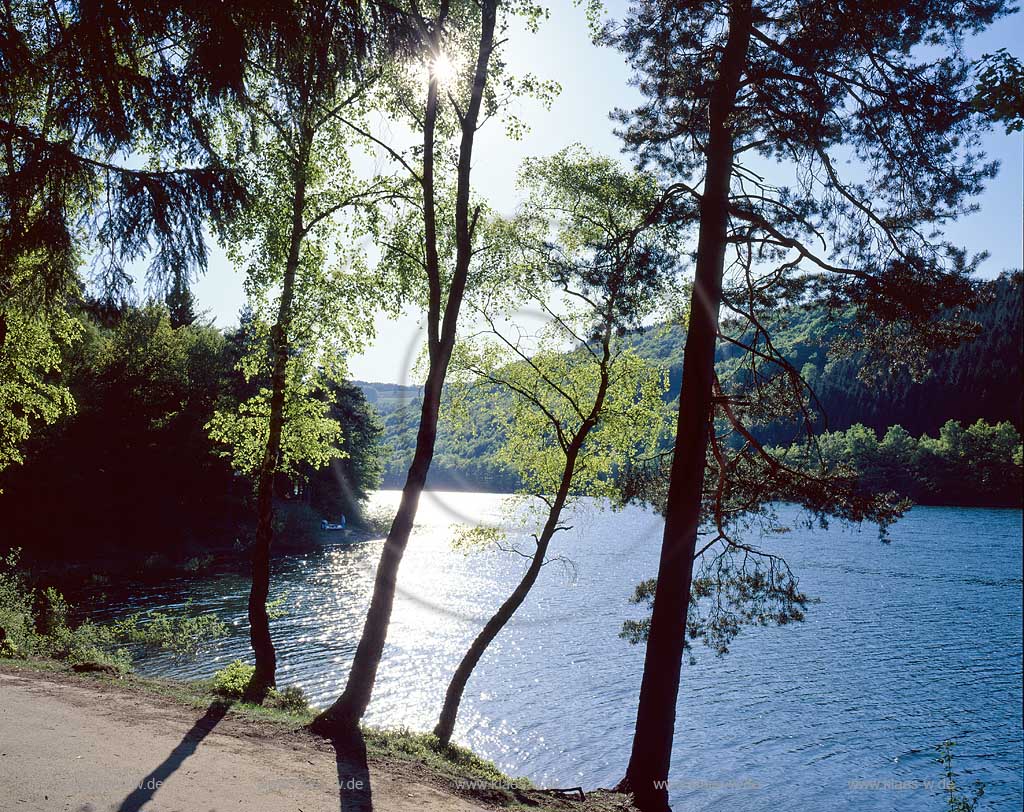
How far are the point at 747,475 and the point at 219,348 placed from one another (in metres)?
45.9

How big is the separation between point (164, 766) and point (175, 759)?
29 centimetres

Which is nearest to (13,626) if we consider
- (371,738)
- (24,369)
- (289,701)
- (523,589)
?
(24,369)

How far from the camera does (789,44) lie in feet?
28.0

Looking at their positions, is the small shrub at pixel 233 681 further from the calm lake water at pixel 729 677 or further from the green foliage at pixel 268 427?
the calm lake water at pixel 729 677

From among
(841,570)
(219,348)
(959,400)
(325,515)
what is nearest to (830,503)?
(841,570)

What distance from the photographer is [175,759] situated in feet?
22.1

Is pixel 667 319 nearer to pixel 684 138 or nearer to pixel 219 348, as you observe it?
pixel 684 138

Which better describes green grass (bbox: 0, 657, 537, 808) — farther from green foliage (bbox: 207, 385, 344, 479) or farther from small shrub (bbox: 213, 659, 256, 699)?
green foliage (bbox: 207, 385, 344, 479)

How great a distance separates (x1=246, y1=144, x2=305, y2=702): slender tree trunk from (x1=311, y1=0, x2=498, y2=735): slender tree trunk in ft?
11.2

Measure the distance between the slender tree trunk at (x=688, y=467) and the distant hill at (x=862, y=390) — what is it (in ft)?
6.05

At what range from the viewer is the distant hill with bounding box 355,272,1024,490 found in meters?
9.62

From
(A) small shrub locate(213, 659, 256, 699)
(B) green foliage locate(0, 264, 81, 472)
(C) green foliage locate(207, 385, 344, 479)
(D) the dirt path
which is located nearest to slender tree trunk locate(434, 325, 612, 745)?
(A) small shrub locate(213, 659, 256, 699)

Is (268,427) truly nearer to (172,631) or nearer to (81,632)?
(81,632)

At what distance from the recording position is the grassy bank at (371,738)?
7840 mm
